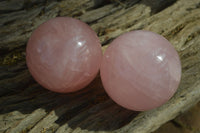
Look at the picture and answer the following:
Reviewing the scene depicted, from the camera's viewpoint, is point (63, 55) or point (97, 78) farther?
point (97, 78)

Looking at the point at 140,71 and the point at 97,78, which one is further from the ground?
the point at 140,71

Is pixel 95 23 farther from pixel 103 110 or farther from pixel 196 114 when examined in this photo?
A: pixel 196 114

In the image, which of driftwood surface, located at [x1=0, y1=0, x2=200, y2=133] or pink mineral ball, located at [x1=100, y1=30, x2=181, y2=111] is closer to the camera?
pink mineral ball, located at [x1=100, y1=30, x2=181, y2=111]

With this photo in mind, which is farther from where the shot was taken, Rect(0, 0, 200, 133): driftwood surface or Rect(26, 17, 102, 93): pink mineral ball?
Rect(0, 0, 200, 133): driftwood surface

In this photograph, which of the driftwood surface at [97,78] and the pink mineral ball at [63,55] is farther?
the driftwood surface at [97,78]
